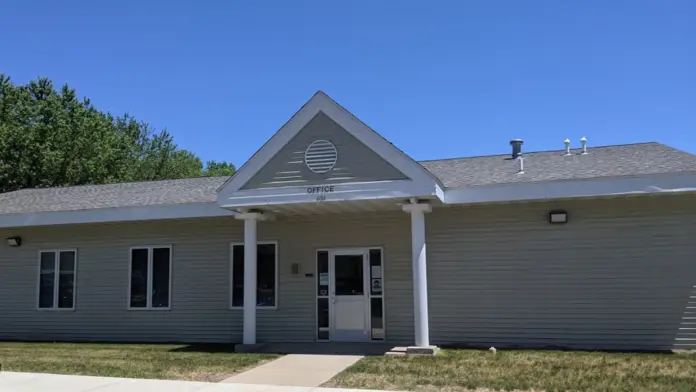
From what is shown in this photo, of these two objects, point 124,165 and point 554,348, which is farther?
point 124,165

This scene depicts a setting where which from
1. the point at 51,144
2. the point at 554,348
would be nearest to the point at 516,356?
the point at 554,348

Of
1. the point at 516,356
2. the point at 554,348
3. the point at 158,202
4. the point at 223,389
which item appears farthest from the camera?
the point at 158,202

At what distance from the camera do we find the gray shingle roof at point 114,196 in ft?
51.6

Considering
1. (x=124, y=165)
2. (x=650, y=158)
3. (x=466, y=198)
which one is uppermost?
(x=124, y=165)

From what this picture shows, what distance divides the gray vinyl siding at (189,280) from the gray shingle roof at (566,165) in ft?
6.16

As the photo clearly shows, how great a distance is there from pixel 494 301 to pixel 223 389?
20.6ft

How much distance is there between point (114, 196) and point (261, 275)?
5.49 metres

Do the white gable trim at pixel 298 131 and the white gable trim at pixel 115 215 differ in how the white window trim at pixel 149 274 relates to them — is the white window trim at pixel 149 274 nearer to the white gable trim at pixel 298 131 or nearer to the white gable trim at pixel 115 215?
the white gable trim at pixel 115 215

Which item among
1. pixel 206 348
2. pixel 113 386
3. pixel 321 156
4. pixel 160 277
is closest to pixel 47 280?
pixel 160 277

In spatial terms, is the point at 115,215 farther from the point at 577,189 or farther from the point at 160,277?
the point at 577,189

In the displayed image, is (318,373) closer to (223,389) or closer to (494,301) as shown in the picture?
(223,389)

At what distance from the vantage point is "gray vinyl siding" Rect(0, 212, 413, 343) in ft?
45.3

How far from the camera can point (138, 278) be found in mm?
15555

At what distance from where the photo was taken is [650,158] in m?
13.4
